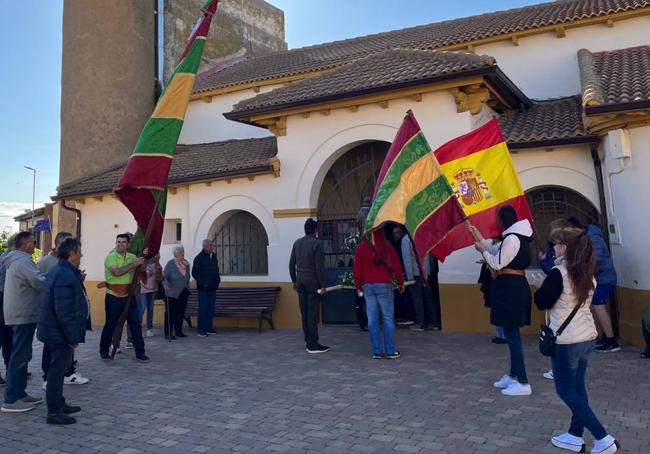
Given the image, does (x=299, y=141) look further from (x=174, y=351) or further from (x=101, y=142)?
(x=101, y=142)

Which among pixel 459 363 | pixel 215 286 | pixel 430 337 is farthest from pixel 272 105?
pixel 459 363

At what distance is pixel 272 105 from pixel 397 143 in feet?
14.9

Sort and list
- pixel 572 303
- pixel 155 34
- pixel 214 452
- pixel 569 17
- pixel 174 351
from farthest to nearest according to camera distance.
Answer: pixel 155 34
pixel 569 17
pixel 174 351
pixel 214 452
pixel 572 303

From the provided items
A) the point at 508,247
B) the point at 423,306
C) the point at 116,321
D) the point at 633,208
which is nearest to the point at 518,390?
the point at 508,247

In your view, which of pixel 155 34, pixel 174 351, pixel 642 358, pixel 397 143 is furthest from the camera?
pixel 155 34

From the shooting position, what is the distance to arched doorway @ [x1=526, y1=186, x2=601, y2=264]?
8891mm

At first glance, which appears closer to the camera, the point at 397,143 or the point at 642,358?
the point at 397,143

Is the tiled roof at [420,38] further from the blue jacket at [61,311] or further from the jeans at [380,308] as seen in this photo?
the blue jacket at [61,311]

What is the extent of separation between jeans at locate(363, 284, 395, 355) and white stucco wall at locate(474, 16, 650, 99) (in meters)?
7.28

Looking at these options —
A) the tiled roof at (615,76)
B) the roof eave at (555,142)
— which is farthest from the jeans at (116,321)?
the tiled roof at (615,76)

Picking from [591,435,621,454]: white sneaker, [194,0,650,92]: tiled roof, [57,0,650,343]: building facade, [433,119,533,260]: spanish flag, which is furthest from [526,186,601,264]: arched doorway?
[591,435,621,454]: white sneaker

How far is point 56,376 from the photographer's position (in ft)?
15.5

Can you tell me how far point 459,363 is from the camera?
21.3 ft

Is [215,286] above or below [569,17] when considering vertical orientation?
below
